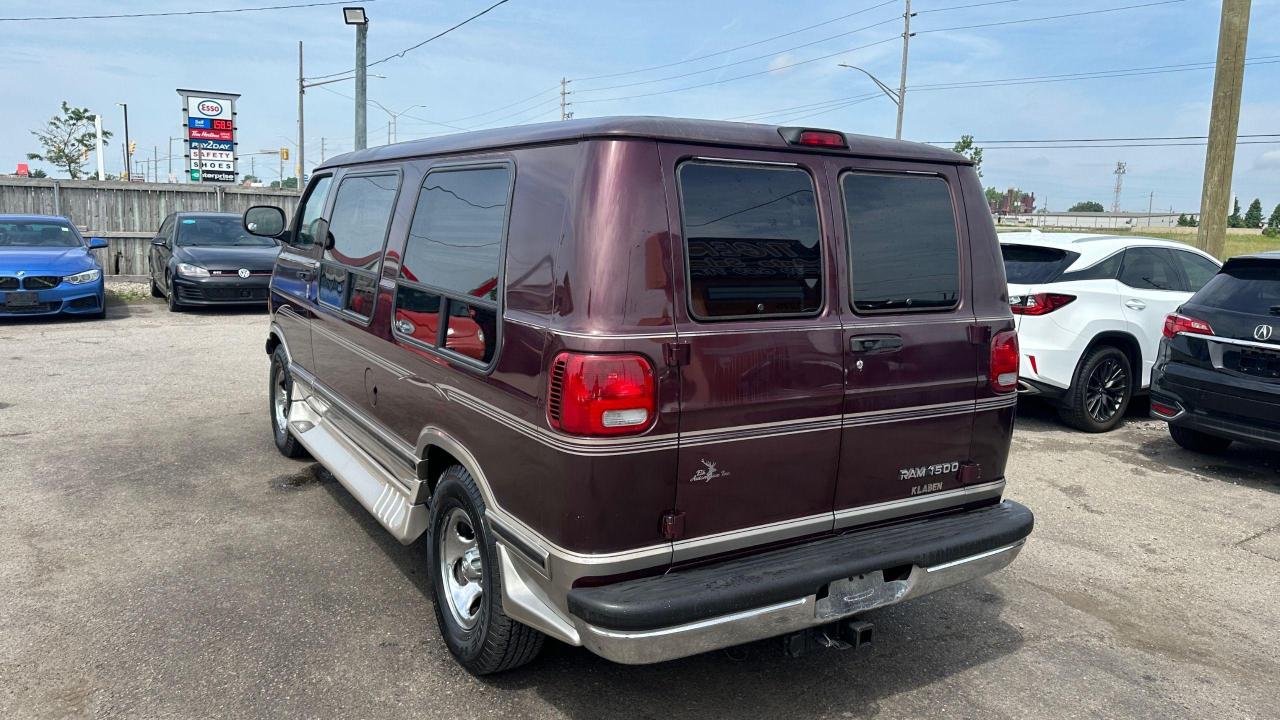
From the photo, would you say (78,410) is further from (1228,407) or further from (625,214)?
(1228,407)

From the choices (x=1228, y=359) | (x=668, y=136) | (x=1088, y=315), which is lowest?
(x=1228, y=359)

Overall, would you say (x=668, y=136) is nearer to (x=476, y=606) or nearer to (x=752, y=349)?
(x=752, y=349)

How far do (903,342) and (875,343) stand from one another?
142mm

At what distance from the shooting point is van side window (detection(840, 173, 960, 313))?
3344mm

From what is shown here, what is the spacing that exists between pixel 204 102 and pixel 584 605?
80.1 feet

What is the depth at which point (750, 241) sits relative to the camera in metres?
3.10

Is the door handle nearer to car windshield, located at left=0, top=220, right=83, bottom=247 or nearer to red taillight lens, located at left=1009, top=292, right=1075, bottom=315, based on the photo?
red taillight lens, located at left=1009, top=292, right=1075, bottom=315

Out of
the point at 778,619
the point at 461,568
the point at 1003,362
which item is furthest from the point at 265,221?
the point at 1003,362

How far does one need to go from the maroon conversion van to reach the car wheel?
37.8 ft

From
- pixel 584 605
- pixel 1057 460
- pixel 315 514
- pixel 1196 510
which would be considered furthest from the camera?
pixel 1057 460

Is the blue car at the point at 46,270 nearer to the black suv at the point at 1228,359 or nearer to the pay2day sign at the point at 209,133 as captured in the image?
the pay2day sign at the point at 209,133

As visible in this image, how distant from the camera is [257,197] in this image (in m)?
21.3

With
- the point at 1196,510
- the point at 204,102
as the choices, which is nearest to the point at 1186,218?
the point at 204,102

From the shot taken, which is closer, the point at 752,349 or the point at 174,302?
the point at 752,349
